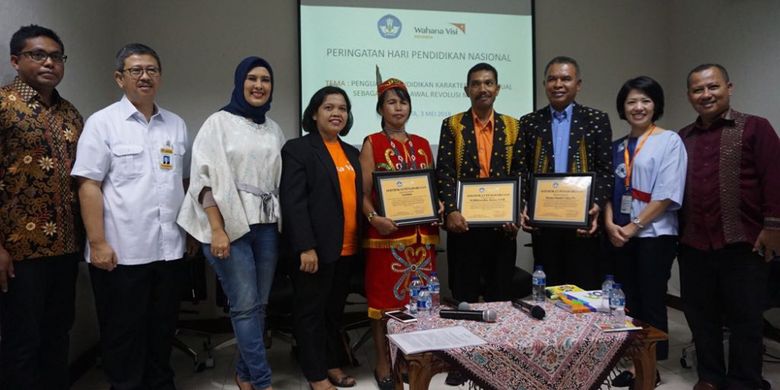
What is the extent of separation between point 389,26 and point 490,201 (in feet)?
6.73

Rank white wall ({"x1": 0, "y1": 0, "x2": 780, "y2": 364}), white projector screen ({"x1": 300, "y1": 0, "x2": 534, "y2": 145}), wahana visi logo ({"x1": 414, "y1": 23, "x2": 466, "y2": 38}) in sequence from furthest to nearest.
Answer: wahana visi logo ({"x1": 414, "y1": 23, "x2": 466, "y2": 38}), white projector screen ({"x1": 300, "y1": 0, "x2": 534, "y2": 145}), white wall ({"x1": 0, "y1": 0, "x2": 780, "y2": 364})

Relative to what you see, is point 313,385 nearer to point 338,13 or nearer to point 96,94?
point 96,94

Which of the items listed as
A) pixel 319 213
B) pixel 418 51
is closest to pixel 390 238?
pixel 319 213

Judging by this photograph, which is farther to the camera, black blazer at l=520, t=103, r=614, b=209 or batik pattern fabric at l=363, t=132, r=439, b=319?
black blazer at l=520, t=103, r=614, b=209

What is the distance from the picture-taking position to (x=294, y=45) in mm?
3881

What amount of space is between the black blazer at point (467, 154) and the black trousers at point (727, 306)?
3.45 ft

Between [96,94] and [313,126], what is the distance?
68.9 inches

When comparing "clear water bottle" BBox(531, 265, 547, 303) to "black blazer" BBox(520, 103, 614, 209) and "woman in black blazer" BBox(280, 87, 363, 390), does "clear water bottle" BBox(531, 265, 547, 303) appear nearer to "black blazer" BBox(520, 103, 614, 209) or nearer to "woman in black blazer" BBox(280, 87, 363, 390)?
"black blazer" BBox(520, 103, 614, 209)

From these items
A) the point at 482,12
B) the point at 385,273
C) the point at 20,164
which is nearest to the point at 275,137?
the point at 385,273

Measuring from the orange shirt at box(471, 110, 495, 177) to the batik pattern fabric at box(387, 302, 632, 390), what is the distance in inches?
40.0

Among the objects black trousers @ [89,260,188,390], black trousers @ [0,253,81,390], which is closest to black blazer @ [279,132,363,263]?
black trousers @ [89,260,188,390]

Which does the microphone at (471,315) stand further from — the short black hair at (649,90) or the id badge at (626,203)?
the short black hair at (649,90)

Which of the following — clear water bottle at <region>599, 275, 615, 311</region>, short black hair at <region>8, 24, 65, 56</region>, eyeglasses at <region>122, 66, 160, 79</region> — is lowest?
clear water bottle at <region>599, 275, 615, 311</region>

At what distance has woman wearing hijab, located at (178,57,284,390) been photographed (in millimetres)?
2203
